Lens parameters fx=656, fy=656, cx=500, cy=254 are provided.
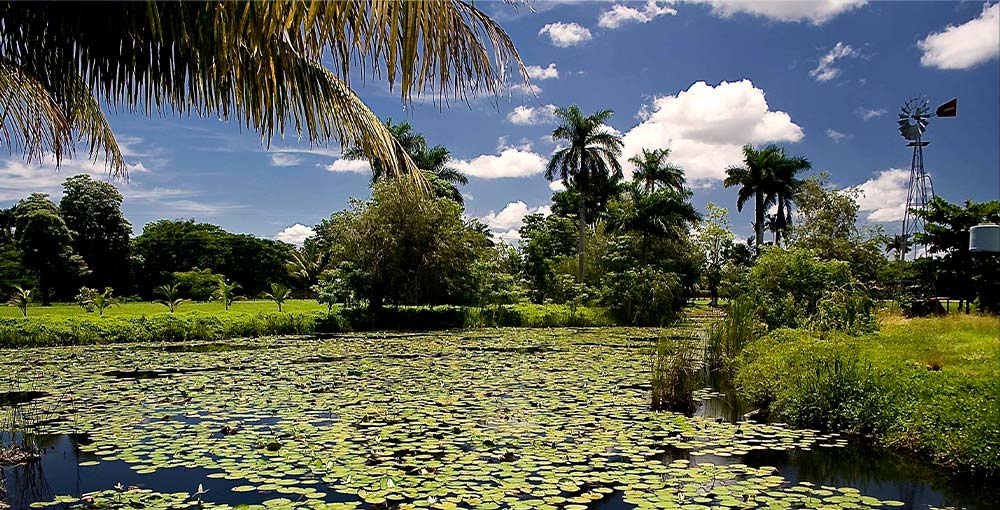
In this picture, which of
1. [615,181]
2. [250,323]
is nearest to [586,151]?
[615,181]

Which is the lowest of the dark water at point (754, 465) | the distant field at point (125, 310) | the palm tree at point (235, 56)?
the dark water at point (754, 465)

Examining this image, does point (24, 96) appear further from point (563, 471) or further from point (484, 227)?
point (484, 227)

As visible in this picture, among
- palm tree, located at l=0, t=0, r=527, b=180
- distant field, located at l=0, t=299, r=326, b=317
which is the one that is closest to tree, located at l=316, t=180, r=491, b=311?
distant field, located at l=0, t=299, r=326, b=317

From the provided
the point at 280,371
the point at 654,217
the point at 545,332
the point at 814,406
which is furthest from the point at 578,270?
the point at 814,406

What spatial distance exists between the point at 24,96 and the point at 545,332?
1469 cm

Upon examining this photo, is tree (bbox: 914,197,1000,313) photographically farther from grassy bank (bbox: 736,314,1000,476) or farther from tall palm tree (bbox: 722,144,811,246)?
tall palm tree (bbox: 722,144,811,246)

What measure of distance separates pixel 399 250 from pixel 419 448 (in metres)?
14.0

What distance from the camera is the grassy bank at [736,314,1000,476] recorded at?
477 centimetres

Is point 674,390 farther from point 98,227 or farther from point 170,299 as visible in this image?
point 98,227

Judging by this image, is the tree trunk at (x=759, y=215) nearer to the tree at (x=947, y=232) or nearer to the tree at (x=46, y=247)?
the tree at (x=947, y=232)

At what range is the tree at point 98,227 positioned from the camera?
3191 cm

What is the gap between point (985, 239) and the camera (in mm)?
2596

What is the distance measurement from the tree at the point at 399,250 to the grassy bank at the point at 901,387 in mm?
12250

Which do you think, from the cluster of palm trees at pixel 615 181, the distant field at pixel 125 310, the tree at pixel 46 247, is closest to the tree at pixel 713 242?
the cluster of palm trees at pixel 615 181
